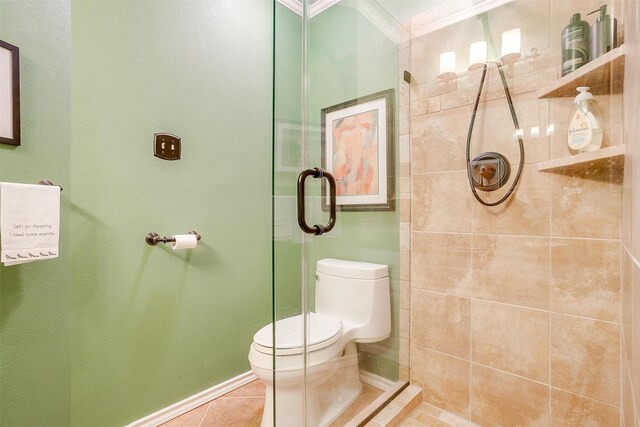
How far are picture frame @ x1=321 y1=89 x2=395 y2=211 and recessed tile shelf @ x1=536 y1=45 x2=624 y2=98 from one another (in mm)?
674

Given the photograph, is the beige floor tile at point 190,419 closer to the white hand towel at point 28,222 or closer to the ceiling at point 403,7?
the white hand towel at point 28,222

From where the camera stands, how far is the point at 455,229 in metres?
1.44

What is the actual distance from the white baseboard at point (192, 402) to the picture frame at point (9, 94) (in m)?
1.36

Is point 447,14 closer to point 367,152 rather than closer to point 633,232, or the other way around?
point 367,152

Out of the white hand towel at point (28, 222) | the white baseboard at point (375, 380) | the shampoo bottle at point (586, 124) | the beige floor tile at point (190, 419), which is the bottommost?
the beige floor tile at point (190, 419)

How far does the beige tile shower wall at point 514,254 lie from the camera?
112cm

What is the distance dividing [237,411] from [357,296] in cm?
90

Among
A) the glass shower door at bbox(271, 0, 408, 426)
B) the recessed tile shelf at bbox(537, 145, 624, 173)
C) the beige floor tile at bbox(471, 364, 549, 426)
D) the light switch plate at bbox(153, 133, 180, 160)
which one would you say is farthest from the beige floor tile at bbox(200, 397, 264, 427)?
the recessed tile shelf at bbox(537, 145, 624, 173)

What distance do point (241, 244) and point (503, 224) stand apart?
1416 mm

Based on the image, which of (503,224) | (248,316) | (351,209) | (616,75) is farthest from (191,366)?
(616,75)

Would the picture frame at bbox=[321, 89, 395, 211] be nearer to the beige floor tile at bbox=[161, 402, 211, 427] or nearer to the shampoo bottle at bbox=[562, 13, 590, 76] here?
the shampoo bottle at bbox=[562, 13, 590, 76]

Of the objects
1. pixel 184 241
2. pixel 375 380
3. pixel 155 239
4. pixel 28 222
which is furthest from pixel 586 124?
pixel 28 222

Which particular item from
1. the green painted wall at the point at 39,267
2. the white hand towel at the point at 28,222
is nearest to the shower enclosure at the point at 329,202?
the green painted wall at the point at 39,267

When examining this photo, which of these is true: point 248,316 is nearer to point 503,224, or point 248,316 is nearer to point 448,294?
point 448,294
